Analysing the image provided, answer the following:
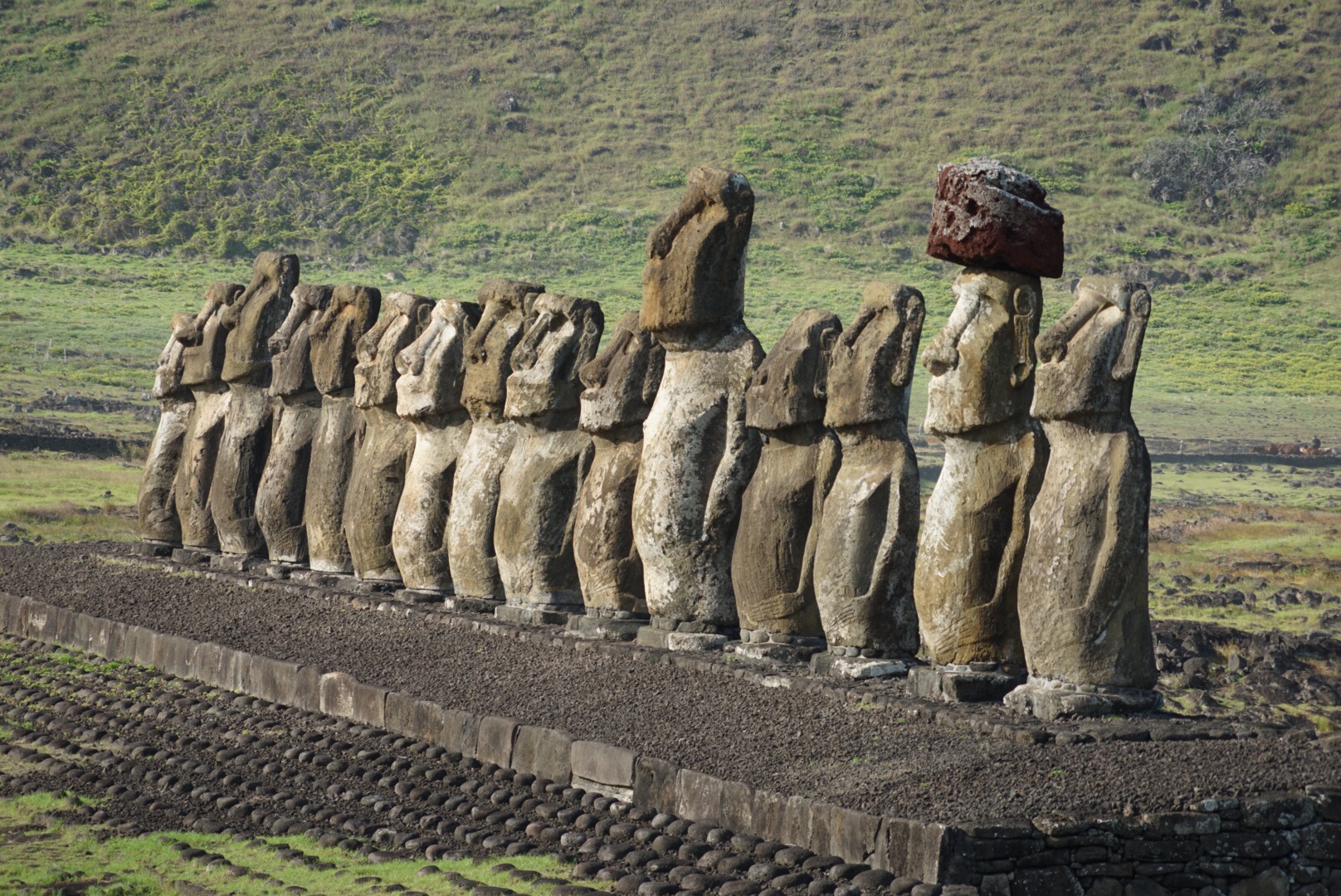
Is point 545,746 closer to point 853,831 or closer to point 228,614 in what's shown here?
Result: point 853,831

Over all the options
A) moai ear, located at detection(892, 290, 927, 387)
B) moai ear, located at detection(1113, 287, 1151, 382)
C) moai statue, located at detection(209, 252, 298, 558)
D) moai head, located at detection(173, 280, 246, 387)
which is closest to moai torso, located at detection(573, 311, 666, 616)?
moai ear, located at detection(892, 290, 927, 387)

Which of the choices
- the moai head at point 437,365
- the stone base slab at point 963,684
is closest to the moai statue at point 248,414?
the moai head at point 437,365

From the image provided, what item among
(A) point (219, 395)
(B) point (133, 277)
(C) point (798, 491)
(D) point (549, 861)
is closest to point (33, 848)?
(D) point (549, 861)

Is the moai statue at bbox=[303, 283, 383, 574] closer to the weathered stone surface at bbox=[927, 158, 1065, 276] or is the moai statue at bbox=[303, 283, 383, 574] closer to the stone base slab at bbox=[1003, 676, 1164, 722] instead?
the weathered stone surface at bbox=[927, 158, 1065, 276]

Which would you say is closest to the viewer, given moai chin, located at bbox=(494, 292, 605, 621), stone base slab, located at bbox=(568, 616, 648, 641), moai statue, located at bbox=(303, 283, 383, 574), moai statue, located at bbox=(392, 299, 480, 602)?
stone base slab, located at bbox=(568, 616, 648, 641)

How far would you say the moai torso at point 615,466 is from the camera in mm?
12102

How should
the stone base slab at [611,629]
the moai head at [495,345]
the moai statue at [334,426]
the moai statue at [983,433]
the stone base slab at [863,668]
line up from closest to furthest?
the moai statue at [983,433], the stone base slab at [863,668], the stone base slab at [611,629], the moai head at [495,345], the moai statue at [334,426]

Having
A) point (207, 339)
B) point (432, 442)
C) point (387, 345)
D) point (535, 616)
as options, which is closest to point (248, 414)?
point (207, 339)

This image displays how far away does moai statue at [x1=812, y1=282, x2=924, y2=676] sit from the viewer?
10312 millimetres

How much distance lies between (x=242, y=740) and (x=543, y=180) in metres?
49.2

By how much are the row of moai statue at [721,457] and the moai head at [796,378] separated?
0.02 meters

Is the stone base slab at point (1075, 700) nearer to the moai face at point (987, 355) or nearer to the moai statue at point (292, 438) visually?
the moai face at point (987, 355)

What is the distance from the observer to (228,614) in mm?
13859

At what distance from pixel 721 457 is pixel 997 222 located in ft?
8.54
